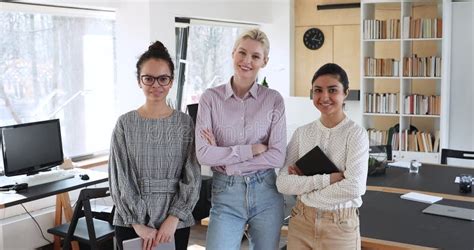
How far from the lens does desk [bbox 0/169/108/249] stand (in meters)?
3.76

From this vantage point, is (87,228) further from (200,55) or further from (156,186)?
(200,55)

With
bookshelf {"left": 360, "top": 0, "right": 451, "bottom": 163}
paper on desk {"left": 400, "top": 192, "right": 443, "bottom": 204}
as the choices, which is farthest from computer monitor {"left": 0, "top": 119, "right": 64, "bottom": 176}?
bookshelf {"left": 360, "top": 0, "right": 451, "bottom": 163}

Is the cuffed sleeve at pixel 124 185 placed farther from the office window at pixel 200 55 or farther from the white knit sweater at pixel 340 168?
the office window at pixel 200 55

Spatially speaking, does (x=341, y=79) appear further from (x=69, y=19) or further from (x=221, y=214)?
(x=69, y=19)

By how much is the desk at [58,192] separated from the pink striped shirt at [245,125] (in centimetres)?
192

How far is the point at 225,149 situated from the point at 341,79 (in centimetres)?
60

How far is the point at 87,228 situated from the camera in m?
3.88

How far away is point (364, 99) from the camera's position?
22.3 feet

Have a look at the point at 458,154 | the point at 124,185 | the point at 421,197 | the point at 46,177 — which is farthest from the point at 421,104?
the point at 124,185

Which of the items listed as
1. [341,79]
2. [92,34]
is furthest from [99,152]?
[341,79]

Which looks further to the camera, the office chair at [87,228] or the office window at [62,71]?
the office window at [62,71]

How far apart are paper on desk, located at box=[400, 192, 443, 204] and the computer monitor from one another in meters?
2.80

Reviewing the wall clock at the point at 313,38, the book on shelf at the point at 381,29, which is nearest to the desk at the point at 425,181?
the book on shelf at the point at 381,29

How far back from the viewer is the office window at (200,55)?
6309 mm
